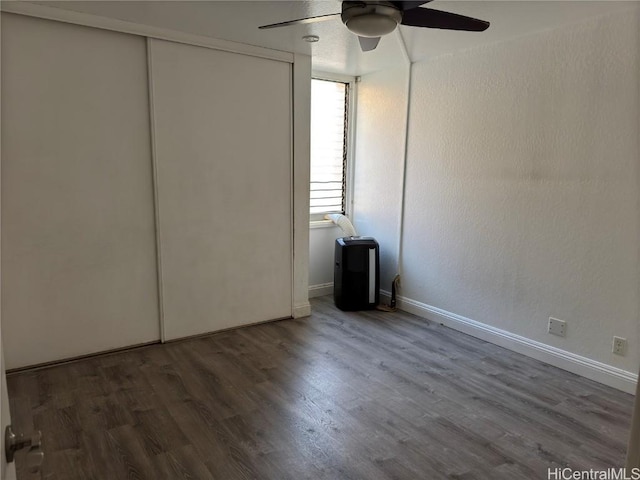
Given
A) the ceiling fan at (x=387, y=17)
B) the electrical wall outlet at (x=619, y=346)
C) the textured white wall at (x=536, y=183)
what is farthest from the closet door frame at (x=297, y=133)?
the electrical wall outlet at (x=619, y=346)

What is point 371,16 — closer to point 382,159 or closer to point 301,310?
point 382,159

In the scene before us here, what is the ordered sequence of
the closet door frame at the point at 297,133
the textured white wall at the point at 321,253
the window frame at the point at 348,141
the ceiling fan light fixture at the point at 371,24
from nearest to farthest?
the ceiling fan light fixture at the point at 371,24
the closet door frame at the point at 297,133
the window frame at the point at 348,141
the textured white wall at the point at 321,253

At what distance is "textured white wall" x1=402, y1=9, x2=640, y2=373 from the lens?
2805mm

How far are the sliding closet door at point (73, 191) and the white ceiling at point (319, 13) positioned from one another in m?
0.30

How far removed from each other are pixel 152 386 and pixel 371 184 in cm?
292

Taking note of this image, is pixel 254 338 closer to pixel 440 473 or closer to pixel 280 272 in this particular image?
pixel 280 272

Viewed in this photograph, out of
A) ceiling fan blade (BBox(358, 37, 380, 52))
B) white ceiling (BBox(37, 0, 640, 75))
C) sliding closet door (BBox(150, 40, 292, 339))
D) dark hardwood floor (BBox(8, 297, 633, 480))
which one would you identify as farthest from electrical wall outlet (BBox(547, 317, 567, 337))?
ceiling fan blade (BBox(358, 37, 380, 52))

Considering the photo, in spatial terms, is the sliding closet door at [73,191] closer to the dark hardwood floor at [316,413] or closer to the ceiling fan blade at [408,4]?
the dark hardwood floor at [316,413]

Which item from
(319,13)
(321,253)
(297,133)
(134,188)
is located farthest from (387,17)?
(321,253)

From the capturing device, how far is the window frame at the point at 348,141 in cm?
467

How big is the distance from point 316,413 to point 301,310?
1.69 meters

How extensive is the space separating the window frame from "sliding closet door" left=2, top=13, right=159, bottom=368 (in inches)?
75.3

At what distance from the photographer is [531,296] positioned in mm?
3336

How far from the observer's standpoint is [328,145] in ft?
15.8
